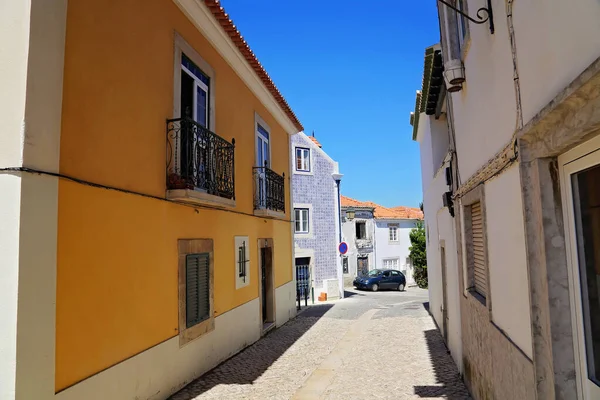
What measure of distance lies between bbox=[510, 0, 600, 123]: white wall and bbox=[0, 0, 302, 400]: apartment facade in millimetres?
3827

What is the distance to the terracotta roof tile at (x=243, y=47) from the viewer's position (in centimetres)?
736

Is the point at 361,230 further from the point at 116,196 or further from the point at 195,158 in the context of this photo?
the point at 116,196

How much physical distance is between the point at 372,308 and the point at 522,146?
47.3ft

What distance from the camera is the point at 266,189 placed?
35.6ft

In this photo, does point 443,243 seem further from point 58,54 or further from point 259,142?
point 58,54

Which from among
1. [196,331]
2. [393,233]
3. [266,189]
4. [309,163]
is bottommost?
[196,331]

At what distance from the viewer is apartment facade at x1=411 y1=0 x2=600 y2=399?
223 cm

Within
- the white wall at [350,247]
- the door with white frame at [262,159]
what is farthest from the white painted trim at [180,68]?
the white wall at [350,247]

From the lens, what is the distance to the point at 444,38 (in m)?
5.89

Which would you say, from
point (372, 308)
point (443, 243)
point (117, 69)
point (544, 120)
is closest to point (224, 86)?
point (117, 69)

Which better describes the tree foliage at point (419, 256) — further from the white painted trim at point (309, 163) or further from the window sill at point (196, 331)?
the window sill at point (196, 331)

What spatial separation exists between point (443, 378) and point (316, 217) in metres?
14.8

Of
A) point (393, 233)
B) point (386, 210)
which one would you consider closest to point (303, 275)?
point (393, 233)

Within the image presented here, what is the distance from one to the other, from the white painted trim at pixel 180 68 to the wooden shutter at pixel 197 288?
228 centimetres
